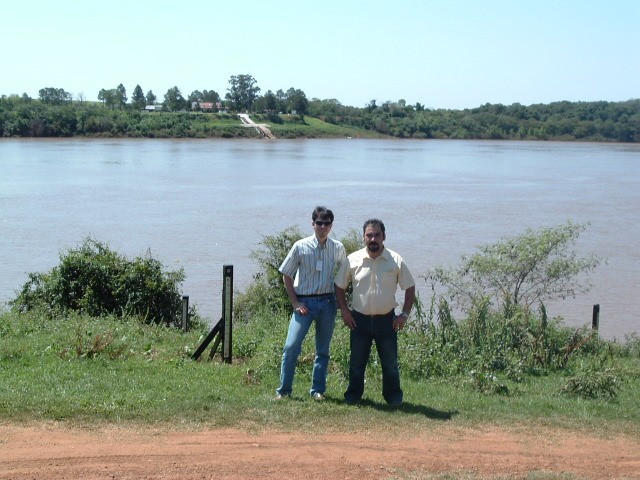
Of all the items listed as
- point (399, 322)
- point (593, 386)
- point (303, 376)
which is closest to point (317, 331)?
point (399, 322)

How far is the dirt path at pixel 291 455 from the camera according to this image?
5559 millimetres

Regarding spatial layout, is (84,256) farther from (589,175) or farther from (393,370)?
(589,175)

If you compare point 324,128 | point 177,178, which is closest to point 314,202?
point 177,178

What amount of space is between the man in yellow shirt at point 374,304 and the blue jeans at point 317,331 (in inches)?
7.6

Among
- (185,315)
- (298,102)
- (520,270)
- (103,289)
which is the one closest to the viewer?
(185,315)

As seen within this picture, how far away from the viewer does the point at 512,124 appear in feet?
395

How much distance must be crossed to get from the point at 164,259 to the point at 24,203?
14800mm

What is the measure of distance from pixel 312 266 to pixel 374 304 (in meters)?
0.61

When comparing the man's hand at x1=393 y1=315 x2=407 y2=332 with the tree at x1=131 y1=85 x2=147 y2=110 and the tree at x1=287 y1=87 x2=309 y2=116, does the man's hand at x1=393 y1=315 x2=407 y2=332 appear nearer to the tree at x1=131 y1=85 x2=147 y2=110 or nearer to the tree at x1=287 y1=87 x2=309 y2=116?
the tree at x1=287 y1=87 x2=309 y2=116

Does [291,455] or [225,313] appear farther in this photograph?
[225,313]

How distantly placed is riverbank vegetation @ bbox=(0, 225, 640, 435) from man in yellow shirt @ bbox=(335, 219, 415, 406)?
211mm

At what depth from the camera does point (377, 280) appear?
23.3 ft

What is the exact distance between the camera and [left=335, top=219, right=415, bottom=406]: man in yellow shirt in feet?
23.2

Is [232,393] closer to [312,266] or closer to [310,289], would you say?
[310,289]
